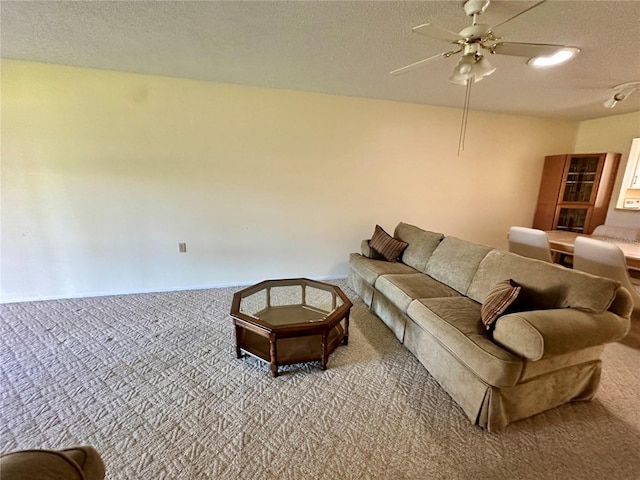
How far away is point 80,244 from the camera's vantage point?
310 centimetres

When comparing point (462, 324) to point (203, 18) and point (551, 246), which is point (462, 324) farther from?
point (203, 18)

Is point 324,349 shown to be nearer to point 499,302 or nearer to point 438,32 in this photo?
point 499,302

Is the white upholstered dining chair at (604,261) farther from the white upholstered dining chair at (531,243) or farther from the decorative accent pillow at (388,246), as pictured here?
the decorative accent pillow at (388,246)

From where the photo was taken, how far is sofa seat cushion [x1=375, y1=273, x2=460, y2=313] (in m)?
2.36

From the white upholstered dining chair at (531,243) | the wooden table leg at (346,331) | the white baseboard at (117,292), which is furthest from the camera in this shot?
the white baseboard at (117,292)

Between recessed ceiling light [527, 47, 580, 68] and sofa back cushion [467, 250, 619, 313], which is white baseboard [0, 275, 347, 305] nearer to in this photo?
sofa back cushion [467, 250, 619, 313]

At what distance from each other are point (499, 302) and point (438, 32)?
1.66 metres

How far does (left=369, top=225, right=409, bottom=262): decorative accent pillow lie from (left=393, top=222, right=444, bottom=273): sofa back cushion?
0.27ft

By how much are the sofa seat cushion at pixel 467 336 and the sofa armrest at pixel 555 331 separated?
0.09m

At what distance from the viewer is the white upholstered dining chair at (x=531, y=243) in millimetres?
2877

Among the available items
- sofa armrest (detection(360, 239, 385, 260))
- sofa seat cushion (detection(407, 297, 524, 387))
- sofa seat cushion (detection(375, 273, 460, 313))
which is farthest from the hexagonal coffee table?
sofa armrest (detection(360, 239, 385, 260))

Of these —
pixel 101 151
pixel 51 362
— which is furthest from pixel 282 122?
pixel 51 362

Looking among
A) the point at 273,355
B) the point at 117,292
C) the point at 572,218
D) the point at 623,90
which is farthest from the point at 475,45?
the point at 117,292

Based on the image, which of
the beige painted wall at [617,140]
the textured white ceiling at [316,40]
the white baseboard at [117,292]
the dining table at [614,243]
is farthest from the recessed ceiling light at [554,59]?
the white baseboard at [117,292]
